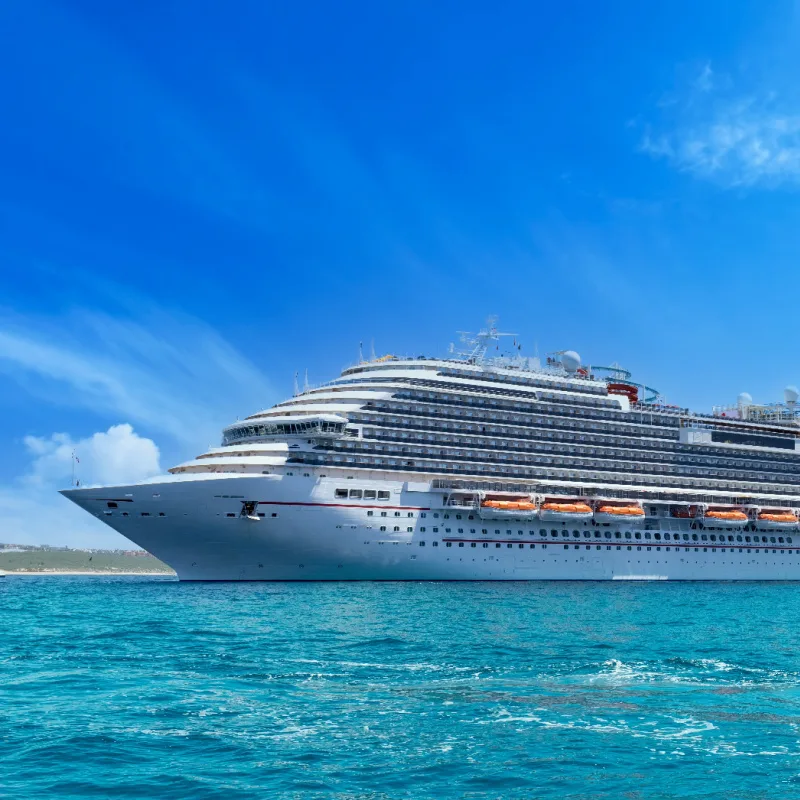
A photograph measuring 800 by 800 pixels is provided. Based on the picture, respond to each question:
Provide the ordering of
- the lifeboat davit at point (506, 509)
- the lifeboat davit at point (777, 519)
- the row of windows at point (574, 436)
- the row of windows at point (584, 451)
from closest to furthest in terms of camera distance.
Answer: the lifeboat davit at point (506, 509) < the row of windows at point (584, 451) < the row of windows at point (574, 436) < the lifeboat davit at point (777, 519)

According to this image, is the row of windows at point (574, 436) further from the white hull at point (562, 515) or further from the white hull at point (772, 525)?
the white hull at point (562, 515)

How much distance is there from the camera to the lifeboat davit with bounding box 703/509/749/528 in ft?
228

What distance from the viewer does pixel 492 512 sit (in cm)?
5797

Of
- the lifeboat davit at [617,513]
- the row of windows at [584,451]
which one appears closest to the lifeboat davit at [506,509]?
the row of windows at [584,451]

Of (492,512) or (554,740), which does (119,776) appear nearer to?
(554,740)

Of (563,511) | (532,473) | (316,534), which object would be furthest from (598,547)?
(316,534)

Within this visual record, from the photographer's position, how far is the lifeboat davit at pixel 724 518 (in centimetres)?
6950

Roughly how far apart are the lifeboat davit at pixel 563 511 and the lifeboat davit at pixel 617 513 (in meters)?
1.45

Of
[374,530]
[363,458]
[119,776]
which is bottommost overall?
[119,776]

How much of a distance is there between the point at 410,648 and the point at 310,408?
3488 cm

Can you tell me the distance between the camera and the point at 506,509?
58.3 meters

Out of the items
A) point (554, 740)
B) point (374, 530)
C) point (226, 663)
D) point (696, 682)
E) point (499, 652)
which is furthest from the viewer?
point (374, 530)

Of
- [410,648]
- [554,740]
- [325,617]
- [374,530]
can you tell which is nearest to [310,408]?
[374,530]

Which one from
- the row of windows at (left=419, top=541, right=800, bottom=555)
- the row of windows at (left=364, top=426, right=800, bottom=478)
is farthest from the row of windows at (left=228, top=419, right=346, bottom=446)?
the row of windows at (left=419, top=541, right=800, bottom=555)
